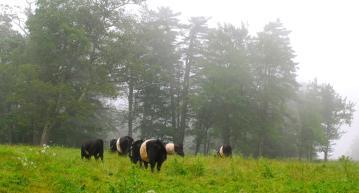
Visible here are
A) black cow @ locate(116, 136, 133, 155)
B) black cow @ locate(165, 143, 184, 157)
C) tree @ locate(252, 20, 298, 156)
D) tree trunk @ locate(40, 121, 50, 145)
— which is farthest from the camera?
tree @ locate(252, 20, 298, 156)

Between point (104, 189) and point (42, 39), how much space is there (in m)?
24.5

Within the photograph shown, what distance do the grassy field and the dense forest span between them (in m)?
18.6

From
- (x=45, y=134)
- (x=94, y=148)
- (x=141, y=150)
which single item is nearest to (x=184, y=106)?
(x=45, y=134)

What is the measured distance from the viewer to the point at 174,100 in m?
47.3

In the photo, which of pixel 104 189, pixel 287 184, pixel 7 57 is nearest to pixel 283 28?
pixel 7 57

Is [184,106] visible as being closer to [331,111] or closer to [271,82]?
[271,82]

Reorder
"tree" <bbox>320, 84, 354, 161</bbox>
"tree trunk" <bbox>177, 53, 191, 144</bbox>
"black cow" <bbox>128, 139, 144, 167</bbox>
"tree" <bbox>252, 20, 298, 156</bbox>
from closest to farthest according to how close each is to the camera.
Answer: "black cow" <bbox>128, 139, 144, 167</bbox>
"tree" <bbox>252, 20, 298, 156</bbox>
"tree trunk" <bbox>177, 53, 191, 144</bbox>
"tree" <bbox>320, 84, 354, 161</bbox>

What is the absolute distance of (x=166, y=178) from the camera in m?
A: 15.3

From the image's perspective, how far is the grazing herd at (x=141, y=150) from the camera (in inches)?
670

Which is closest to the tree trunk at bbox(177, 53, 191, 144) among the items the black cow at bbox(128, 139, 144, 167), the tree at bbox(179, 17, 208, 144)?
the tree at bbox(179, 17, 208, 144)

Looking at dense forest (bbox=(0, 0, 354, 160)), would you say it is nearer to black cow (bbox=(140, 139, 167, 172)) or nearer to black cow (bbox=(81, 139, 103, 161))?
black cow (bbox=(81, 139, 103, 161))

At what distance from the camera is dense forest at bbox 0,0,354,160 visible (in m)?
35.0

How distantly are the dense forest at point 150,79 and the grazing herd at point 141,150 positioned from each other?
11768 mm

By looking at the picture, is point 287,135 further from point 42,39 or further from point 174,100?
point 42,39
